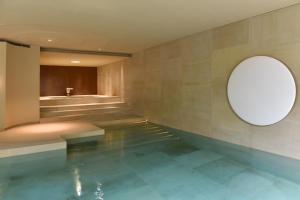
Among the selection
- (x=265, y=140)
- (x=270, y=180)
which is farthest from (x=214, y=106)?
(x=270, y=180)

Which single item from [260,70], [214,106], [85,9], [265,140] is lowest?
[265,140]

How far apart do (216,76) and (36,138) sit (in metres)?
4.28

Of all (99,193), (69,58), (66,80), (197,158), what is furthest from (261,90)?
(66,80)

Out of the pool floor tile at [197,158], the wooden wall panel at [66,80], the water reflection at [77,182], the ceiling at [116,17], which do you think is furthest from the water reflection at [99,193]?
the wooden wall panel at [66,80]

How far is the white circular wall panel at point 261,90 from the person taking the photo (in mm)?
3740

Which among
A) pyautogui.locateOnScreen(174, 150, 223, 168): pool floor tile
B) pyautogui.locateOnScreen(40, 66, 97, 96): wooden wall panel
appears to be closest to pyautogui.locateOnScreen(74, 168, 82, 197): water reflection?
pyautogui.locateOnScreen(174, 150, 223, 168): pool floor tile

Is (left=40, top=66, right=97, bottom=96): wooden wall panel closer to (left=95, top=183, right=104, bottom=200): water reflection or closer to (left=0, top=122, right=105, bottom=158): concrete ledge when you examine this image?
(left=0, top=122, right=105, bottom=158): concrete ledge

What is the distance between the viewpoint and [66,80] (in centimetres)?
1192

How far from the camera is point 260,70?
4.07 meters

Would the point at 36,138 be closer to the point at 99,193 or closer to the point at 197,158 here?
the point at 99,193

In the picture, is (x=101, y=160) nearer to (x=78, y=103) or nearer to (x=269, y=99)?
(x=269, y=99)

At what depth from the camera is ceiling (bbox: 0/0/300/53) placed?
3.52 metres

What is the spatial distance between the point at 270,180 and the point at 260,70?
202 centimetres

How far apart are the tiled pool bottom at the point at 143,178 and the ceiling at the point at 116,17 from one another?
2605 mm
